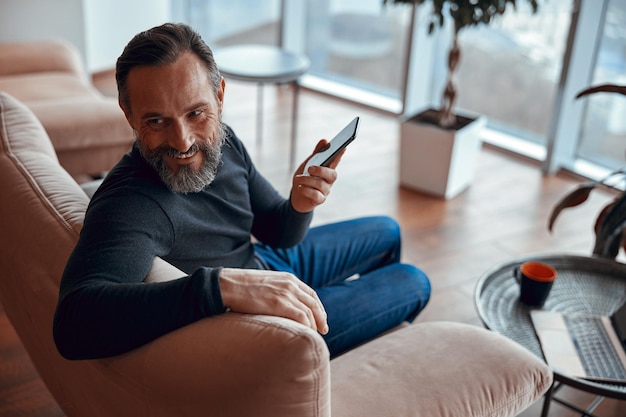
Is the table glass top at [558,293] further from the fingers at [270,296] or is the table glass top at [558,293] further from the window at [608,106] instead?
the window at [608,106]

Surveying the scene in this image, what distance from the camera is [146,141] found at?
1.35 m

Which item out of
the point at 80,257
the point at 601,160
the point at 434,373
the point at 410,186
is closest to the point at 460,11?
the point at 410,186

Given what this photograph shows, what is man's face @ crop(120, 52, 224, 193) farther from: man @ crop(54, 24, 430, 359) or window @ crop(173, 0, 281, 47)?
window @ crop(173, 0, 281, 47)

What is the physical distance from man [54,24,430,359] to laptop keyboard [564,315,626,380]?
A: 15.7 inches

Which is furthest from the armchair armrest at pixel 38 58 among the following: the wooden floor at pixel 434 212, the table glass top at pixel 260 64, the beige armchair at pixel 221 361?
the beige armchair at pixel 221 361

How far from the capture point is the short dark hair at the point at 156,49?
128 centimetres

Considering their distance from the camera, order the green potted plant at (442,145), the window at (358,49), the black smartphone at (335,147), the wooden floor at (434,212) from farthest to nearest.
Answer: the window at (358,49) < the green potted plant at (442,145) < the wooden floor at (434,212) < the black smartphone at (335,147)

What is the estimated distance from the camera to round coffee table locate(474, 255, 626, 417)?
187 centimetres

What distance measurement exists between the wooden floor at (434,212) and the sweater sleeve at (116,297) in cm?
96

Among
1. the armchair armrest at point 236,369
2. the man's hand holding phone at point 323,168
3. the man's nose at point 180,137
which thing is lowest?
the armchair armrest at point 236,369

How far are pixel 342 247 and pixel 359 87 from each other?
3013 mm

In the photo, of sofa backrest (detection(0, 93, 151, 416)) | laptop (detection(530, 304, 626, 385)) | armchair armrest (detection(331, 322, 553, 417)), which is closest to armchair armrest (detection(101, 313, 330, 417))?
sofa backrest (detection(0, 93, 151, 416))

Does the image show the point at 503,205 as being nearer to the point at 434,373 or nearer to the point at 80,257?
the point at 434,373

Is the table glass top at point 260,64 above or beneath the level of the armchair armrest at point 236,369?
beneath
